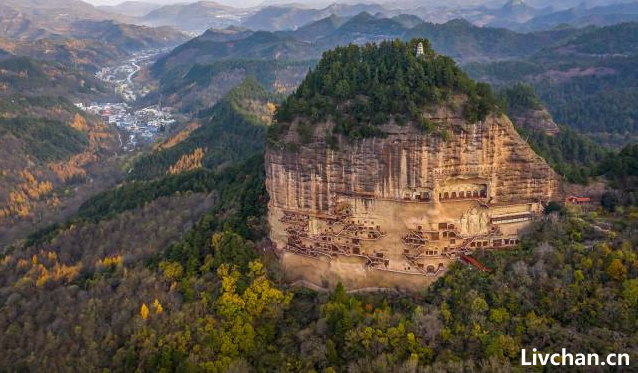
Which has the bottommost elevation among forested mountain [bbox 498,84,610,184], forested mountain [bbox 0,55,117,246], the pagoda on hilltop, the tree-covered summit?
forested mountain [bbox 0,55,117,246]

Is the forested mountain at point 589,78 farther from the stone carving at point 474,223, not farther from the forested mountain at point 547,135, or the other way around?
the stone carving at point 474,223

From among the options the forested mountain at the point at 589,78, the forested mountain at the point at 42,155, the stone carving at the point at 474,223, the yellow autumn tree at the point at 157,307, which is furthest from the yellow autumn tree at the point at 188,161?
the forested mountain at the point at 589,78

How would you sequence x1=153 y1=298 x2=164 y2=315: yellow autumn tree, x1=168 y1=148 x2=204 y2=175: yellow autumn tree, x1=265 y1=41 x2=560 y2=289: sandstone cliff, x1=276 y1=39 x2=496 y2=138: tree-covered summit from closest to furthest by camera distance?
1. x1=265 y1=41 x2=560 y2=289: sandstone cliff
2. x1=276 y1=39 x2=496 y2=138: tree-covered summit
3. x1=153 y1=298 x2=164 y2=315: yellow autumn tree
4. x1=168 y1=148 x2=204 y2=175: yellow autumn tree

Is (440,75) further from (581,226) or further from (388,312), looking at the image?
(388,312)

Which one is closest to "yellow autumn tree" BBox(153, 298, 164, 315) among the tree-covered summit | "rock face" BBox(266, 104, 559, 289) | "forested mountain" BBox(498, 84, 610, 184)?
"rock face" BBox(266, 104, 559, 289)

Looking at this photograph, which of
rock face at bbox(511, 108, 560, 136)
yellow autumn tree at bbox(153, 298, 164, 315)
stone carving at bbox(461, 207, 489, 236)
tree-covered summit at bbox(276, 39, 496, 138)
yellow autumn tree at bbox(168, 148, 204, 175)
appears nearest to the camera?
tree-covered summit at bbox(276, 39, 496, 138)

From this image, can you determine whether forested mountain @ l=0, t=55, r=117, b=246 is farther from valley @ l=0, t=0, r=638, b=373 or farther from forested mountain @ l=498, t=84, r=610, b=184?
forested mountain @ l=498, t=84, r=610, b=184

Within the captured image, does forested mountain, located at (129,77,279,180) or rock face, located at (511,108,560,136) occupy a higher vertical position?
rock face, located at (511,108,560,136)

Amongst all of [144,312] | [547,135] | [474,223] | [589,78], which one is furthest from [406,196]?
[589,78]
